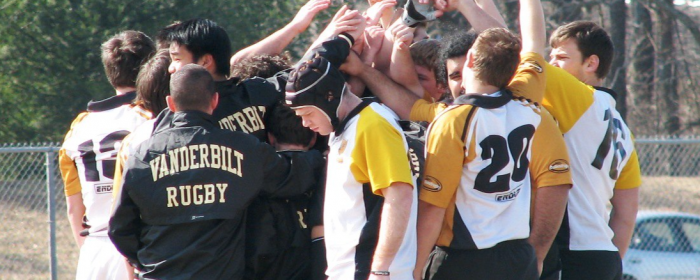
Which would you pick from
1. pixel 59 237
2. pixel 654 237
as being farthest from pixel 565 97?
pixel 59 237

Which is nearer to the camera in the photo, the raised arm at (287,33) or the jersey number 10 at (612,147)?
the jersey number 10 at (612,147)

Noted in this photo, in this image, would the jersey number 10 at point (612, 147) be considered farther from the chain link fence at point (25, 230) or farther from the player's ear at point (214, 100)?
the chain link fence at point (25, 230)

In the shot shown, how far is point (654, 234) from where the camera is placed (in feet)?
32.9

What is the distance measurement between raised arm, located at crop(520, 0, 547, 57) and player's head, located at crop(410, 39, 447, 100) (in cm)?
42

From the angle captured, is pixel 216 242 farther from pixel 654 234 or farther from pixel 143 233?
pixel 654 234

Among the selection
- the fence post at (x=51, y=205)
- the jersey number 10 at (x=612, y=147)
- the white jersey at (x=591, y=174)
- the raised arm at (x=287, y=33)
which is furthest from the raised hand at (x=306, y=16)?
the fence post at (x=51, y=205)

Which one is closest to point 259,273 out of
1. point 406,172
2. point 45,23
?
point 406,172

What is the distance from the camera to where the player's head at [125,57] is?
168 inches

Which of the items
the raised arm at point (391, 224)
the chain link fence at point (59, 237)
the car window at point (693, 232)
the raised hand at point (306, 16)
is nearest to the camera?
the raised arm at point (391, 224)

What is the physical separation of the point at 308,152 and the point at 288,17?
10.9 meters

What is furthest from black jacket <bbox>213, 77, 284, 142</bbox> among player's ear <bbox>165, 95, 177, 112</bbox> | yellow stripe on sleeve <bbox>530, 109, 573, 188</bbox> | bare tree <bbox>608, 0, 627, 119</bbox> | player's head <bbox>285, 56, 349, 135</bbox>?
bare tree <bbox>608, 0, 627, 119</bbox>

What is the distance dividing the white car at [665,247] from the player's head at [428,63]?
6.90 meters

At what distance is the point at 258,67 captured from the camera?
393 centimetres

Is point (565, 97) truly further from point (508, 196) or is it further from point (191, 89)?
point (191, 89)
